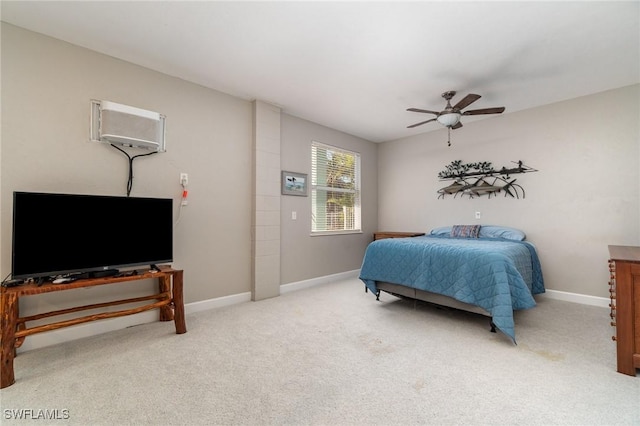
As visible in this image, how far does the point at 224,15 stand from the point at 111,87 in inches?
57.2

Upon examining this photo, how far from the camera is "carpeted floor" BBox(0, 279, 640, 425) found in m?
1.54

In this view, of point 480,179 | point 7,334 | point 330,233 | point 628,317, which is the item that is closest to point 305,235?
point 330,233

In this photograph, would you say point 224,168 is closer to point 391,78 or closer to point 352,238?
point 391,78

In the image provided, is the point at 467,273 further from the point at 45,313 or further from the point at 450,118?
the point at 45,313

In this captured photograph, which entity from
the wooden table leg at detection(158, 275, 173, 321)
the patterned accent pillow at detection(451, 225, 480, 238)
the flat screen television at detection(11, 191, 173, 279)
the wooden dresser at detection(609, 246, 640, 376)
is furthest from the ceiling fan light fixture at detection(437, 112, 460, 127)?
the wooden table leg at detection(158, 275, 173, 321)

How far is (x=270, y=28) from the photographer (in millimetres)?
2258

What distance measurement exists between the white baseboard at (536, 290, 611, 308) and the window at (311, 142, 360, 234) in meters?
3.06

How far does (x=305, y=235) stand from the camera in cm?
438

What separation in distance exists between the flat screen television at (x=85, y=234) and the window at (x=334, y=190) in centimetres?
242

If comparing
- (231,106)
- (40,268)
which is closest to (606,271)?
(231,106)

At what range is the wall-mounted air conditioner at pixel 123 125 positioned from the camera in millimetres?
2537

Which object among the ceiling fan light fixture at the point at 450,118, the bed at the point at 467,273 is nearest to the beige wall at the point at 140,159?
the bed at the point at 467,273

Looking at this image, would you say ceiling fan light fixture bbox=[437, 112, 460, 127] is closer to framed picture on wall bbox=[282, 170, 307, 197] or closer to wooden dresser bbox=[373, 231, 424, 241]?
framed picture on wall bbox=[282, 170, 307, 197]

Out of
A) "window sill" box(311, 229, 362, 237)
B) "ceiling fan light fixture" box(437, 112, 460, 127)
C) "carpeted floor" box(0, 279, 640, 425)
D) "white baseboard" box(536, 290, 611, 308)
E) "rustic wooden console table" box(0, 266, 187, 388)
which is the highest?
"ceiling fan light fixture" box(437, 112, 460, 127)
